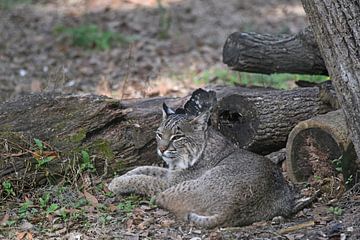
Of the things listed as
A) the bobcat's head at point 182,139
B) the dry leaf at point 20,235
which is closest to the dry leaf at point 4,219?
the dry leaf at point 20,235

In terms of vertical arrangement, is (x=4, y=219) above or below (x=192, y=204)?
below

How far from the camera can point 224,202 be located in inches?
Answer: 222

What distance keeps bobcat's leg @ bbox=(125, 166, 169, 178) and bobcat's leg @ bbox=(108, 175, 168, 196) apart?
0.14 m

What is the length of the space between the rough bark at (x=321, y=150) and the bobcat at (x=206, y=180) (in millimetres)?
378

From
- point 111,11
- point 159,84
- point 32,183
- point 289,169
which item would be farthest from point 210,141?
point 111,11

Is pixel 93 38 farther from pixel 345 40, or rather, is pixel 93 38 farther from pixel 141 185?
pixel 345 40

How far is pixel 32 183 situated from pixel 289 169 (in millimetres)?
2269

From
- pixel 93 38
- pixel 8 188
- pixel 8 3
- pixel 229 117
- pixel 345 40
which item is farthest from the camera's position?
pixel 8 3

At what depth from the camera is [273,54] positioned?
7.72m

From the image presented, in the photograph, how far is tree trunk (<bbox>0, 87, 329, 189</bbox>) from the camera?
6.39 metres

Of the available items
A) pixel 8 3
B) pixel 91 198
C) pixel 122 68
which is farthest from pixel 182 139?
pixel 8 3

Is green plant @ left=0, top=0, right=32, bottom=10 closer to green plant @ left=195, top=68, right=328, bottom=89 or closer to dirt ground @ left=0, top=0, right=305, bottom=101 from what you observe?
dirt ground @ left=0, top=0, right=305, bottom=101

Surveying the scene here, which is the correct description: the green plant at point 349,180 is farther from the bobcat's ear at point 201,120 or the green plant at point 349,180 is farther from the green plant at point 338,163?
the bobcat's ear at point 201,120

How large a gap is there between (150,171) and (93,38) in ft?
20.4
